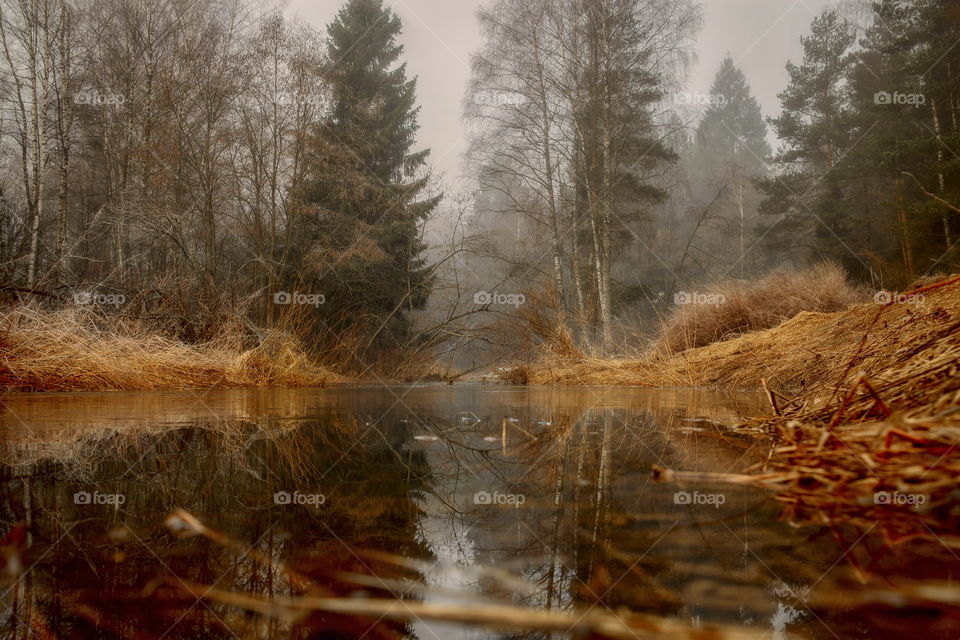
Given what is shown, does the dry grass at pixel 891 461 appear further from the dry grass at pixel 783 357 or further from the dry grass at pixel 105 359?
the dry grass at pixel 105 359

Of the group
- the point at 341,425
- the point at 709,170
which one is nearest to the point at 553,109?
the point at 341,425

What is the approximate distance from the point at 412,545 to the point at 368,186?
37.9ft

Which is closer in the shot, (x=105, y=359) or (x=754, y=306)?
(x=105, y=359)

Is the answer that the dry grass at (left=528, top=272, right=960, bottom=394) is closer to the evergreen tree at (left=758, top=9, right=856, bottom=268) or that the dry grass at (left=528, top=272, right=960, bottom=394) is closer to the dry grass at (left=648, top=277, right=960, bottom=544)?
the dry grass at (left=648, top=277, right=960, bottom=544)

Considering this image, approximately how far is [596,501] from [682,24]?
572 inches

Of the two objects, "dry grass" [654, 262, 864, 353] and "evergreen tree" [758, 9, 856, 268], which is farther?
"evergreen tree" [758, 9, 856, 268]

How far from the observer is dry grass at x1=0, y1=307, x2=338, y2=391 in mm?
4609

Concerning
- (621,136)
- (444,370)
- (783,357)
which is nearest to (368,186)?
(444,370)

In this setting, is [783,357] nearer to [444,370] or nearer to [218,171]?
[444,370]

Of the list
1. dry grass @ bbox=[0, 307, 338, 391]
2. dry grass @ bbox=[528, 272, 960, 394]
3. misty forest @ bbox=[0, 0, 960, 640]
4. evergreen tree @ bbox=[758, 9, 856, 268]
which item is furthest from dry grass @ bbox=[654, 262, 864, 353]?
evergreen tree @ bbox=[758, 9, 856, 268]

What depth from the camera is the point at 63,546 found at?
2.99 ft

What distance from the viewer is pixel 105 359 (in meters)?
4.98

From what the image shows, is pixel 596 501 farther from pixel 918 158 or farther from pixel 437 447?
pixel 918 158

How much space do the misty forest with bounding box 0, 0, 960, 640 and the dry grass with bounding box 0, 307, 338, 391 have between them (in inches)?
1.2
